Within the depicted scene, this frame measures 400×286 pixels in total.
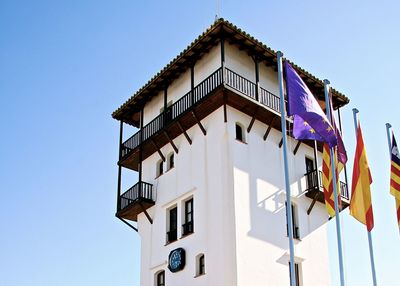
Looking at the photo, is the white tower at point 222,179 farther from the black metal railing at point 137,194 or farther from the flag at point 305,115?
the flag at point 305,115

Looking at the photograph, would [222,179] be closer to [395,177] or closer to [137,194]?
[137,194]

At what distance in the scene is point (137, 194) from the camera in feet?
109

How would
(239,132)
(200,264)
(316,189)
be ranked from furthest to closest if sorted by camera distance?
(316,189) < (239,132) < (200,264)

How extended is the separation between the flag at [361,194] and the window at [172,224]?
1042 centimetres

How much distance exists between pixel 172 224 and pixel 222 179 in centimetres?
459

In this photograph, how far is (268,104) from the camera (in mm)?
31484

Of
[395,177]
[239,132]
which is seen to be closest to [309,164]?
[239,132]

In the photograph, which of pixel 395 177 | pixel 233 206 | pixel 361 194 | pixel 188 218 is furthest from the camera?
pixel 188 218

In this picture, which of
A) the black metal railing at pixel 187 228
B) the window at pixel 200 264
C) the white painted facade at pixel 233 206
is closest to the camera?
the white painted facade at pixel 233 206

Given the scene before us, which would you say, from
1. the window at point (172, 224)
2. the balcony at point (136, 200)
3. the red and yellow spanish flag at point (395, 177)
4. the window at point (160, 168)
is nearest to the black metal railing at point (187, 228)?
the window at point (172, 224)

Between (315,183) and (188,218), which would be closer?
(188,218)

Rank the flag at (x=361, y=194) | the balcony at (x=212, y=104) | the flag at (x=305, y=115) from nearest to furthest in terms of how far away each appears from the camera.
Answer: the flag at (x=305, y=115) < the flag at (x=361, y=194) < the balcony at (x=212, y=104)

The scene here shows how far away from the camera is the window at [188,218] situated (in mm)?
30392

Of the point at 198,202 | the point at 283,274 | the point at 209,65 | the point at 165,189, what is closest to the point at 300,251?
the point at 283,274
